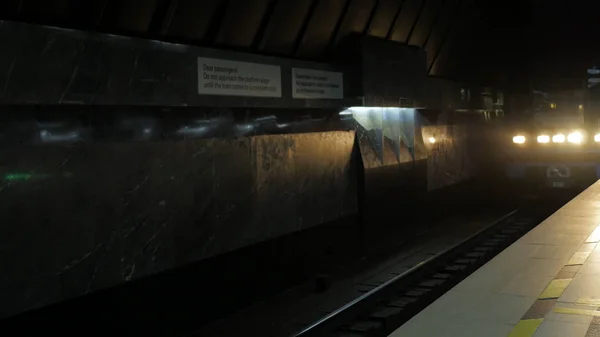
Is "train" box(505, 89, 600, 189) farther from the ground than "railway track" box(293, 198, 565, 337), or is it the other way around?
"train" box(505, 89, 600, 189)

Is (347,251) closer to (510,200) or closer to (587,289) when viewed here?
(587,289)

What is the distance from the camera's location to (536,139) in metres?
18.8

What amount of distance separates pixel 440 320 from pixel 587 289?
1567 millimetres

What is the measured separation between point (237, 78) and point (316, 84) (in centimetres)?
205

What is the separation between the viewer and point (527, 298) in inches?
185

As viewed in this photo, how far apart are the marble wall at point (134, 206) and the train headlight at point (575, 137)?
11.0m

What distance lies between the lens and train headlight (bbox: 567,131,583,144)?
17.9 m

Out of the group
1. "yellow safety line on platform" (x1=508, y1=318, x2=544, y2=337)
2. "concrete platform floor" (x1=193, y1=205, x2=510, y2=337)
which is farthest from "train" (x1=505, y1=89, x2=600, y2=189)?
"yellow safety line on platform" (x1=508, y1=318, x2=544, y2=337)

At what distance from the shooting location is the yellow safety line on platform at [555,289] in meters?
4.77

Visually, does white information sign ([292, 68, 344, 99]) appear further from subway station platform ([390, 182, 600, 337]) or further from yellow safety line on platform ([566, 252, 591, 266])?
yellow safety line on platform ([566, 252, 591, 266])

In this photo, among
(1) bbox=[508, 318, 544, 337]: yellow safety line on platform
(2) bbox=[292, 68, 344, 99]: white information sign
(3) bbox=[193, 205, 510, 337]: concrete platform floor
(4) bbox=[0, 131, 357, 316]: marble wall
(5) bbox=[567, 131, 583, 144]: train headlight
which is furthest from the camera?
(5) bbox=[567, 131, 583, 144]: train headlight

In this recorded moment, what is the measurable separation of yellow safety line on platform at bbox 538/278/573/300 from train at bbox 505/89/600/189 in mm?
13913

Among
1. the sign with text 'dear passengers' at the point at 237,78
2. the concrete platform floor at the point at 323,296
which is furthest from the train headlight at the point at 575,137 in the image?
the sign with text 'dear passengers' at the point at 237,78

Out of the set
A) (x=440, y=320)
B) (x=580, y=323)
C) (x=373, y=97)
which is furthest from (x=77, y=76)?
(x=373, y=97)
